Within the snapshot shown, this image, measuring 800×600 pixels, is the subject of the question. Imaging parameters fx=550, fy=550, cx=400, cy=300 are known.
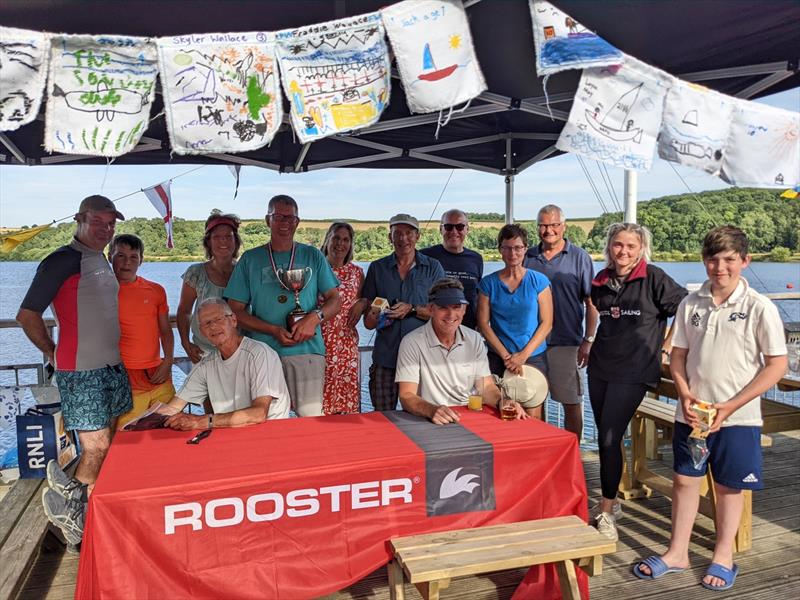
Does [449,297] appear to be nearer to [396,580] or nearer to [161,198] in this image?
[396,580]

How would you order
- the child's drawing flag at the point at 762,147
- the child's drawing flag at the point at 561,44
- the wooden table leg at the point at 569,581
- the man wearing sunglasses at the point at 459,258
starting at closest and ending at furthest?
the wooden table leg at the point at 569,581
the child's drawing flag at the point at 561,44
the child's drawing flag at the point at 762,147
the man wearing sunglasses at the point at 459,258

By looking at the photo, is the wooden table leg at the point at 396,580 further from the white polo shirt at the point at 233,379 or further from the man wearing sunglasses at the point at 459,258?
the man wearing sunglasses at the point at 459,258

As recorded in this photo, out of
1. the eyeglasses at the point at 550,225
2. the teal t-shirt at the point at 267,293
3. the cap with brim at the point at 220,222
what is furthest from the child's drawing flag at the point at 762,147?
the cap with brim at the point at 220,222

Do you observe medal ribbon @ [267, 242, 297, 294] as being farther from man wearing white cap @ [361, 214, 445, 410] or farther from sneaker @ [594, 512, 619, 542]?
sneaker @ [594, 512, 619, 542]

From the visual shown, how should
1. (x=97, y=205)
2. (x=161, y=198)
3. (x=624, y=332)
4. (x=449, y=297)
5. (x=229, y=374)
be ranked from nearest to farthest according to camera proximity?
1. (x=229, y=374)
2. (x=449, y=297)
3. (x=624, y=332)
4. (x=97, y=205)
5. (x=161, y=198)

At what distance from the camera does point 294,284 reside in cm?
271

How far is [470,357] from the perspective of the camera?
245 cm

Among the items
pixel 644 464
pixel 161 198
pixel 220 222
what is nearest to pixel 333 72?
pixel 220 222

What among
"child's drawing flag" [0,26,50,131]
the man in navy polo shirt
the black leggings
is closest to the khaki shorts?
the man in navy polo shirt

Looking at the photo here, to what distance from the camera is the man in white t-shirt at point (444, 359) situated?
2.38 m

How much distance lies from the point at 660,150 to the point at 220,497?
6.82ft

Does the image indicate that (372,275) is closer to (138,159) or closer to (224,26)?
(224,26)

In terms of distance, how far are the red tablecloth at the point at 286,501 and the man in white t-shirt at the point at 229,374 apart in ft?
0.68

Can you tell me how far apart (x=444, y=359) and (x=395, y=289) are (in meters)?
0.81
